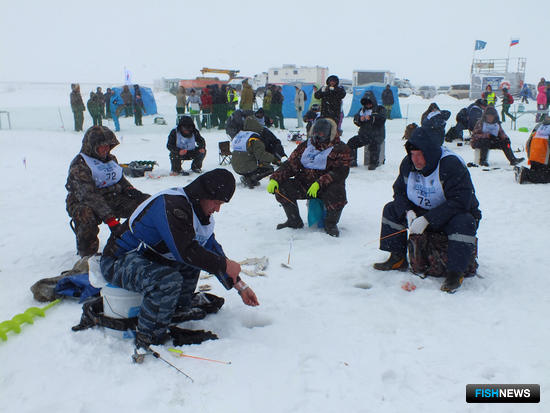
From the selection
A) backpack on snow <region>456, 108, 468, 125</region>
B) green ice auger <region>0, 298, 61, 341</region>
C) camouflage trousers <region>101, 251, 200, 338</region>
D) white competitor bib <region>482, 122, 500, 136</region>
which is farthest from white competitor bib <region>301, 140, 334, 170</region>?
backpack on snow <region>456, 108, 468, 125</region>

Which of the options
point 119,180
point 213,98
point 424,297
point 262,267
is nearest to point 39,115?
point 213,98

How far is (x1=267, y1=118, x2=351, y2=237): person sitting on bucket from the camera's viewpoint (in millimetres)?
5012

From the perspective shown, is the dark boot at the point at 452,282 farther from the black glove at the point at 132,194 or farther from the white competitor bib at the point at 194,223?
the black glove at the point at 132,194

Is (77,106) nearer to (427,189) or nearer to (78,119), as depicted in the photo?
(78,119)

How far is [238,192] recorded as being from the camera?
24.8 ft

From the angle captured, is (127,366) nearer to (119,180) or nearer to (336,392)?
(336,392)

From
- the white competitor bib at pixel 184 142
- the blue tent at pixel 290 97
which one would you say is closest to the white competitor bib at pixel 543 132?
the white competitor bib at pixel 184 142

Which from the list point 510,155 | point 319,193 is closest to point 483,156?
point 510,155

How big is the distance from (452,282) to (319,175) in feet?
7.02

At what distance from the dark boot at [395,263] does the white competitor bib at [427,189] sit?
50cm

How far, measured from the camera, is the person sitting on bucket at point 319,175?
501cm

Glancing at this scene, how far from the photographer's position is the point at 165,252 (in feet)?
8.87

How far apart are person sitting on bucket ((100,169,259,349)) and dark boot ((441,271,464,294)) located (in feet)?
A: 5.36

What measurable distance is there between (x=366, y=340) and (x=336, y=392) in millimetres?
573
